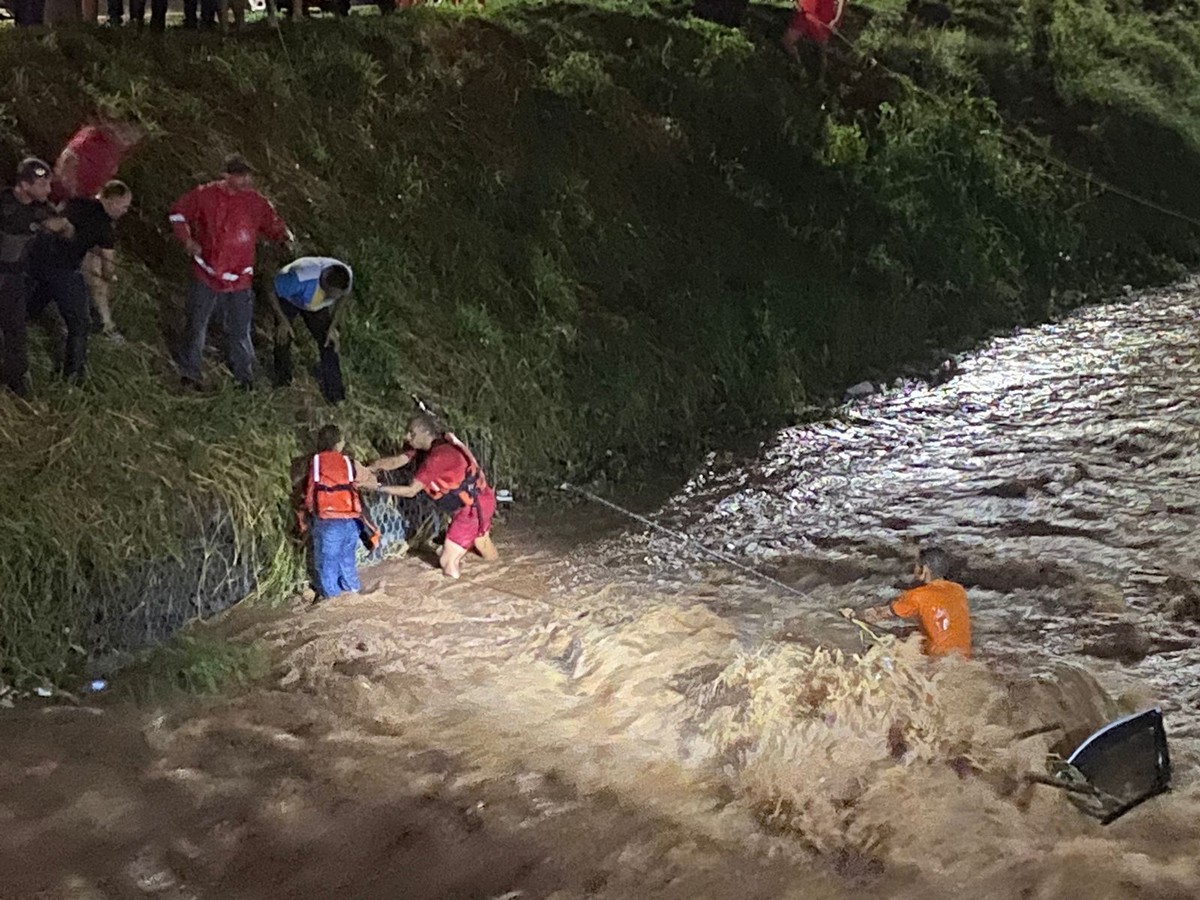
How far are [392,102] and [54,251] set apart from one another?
4.48 meters

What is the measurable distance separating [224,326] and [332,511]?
1.62 metres

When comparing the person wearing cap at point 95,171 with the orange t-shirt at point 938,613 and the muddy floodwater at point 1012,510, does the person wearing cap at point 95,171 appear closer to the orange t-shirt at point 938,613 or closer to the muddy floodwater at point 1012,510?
the muddy floodwater at point 1012,510

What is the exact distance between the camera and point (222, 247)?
26.0 ft

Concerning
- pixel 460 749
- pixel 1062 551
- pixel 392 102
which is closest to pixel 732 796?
pixel 460 749

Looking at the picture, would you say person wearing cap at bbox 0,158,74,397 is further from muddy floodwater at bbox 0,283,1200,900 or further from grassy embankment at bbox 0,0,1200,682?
muddy floodwater at bbox 0,283,1200,900

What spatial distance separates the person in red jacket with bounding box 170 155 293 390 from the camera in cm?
789

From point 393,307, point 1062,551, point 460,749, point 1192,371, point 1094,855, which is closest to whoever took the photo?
point 1094,855

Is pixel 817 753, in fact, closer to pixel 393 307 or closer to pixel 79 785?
pixel 79 785

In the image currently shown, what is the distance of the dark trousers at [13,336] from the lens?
718 centimetres

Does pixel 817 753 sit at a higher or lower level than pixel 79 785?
higher

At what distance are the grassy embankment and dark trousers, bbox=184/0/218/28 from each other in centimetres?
51

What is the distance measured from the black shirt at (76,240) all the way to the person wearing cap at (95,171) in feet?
0.60

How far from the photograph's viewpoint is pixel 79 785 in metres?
5.86

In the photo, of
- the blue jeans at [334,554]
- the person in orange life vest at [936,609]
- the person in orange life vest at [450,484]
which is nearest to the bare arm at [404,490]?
the person in orange life vest at [450,484]
